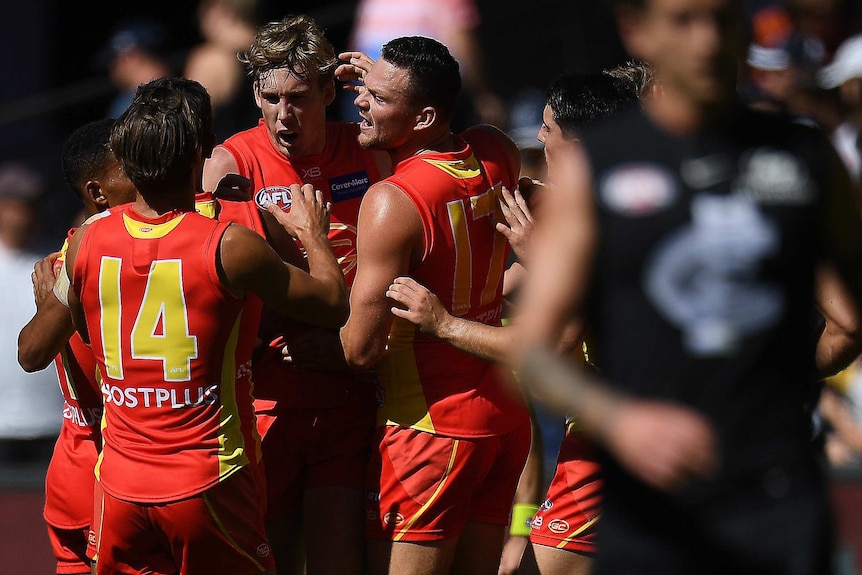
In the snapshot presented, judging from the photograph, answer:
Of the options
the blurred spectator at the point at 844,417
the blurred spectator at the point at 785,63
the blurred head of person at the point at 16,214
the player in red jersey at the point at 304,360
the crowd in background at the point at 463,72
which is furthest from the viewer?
the blurred spectator at the point at 785,63

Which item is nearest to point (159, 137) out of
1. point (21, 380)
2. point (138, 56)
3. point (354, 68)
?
point (354, 68)

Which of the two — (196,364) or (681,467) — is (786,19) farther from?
(681,467)

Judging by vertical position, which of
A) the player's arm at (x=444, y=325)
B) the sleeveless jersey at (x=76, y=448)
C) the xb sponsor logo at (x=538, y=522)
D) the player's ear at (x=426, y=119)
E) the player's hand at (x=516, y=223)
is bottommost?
the xb sponsor logo at (x=538, y=522)

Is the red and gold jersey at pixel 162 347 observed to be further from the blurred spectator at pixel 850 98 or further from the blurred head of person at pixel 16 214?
the blurred spectator at pixel 850 98

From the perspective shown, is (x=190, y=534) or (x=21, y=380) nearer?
(x=190, y=534)

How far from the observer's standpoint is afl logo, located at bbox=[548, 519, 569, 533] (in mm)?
4363

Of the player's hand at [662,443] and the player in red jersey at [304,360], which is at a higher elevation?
the player's hand at [662,443]

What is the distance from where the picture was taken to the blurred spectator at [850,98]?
25.2ft

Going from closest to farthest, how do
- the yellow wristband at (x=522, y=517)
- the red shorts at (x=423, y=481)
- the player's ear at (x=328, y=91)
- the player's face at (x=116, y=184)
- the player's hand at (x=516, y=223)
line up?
1. the player's hand at (x=516, y=223)
2. the red shorts at (x=423, y=481)
3. the player's face at (x=116, y=184)
4. the player's ear at (x=328, y=91)
5. the yellow wristband at (x=522, y=517)

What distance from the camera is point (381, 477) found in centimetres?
445

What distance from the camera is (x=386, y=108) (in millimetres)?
4438

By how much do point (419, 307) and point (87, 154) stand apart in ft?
4.65


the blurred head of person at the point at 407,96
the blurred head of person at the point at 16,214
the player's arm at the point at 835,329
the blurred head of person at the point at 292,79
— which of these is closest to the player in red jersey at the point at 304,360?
the blurred head of person at the point at 292,79

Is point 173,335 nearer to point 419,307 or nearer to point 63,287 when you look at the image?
point 63,287
